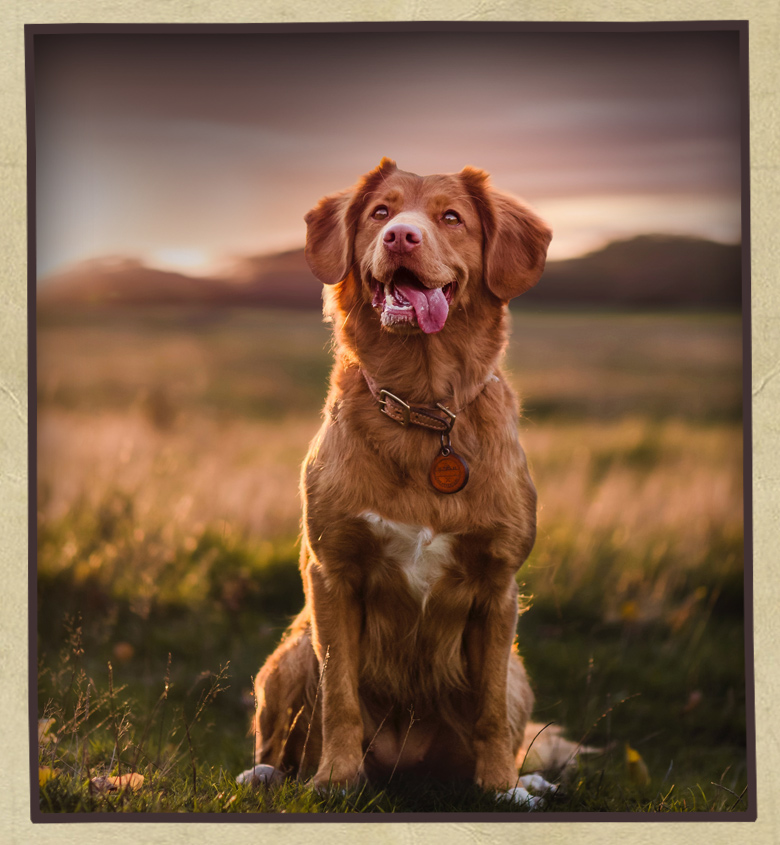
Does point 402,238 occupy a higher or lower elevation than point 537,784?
higher

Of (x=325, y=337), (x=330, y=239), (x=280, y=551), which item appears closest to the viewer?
(x=330, y=239)

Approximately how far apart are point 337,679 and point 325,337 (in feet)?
4.89

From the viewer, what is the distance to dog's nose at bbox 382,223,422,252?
2545mm

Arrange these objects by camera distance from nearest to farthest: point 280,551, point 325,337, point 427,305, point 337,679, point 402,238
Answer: point 402,238 < point 427,305 < point 337,679 < point 325,337 < point 280,551

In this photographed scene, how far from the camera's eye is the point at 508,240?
2906 millimetres

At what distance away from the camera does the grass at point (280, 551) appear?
3.02 m

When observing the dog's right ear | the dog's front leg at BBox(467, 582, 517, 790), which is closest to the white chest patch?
the dog's front leg at BBox(467, 582, 517, 790)

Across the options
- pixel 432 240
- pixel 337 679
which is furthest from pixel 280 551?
pixel 432 240

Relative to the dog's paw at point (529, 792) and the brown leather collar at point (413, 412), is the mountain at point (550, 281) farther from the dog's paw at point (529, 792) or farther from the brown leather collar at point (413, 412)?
the dog's paw at point (529, 792)

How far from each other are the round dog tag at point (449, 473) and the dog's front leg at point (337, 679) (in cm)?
46

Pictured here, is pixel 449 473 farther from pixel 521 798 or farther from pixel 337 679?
pixel 521 798

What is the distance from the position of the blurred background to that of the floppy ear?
30 centimetres
